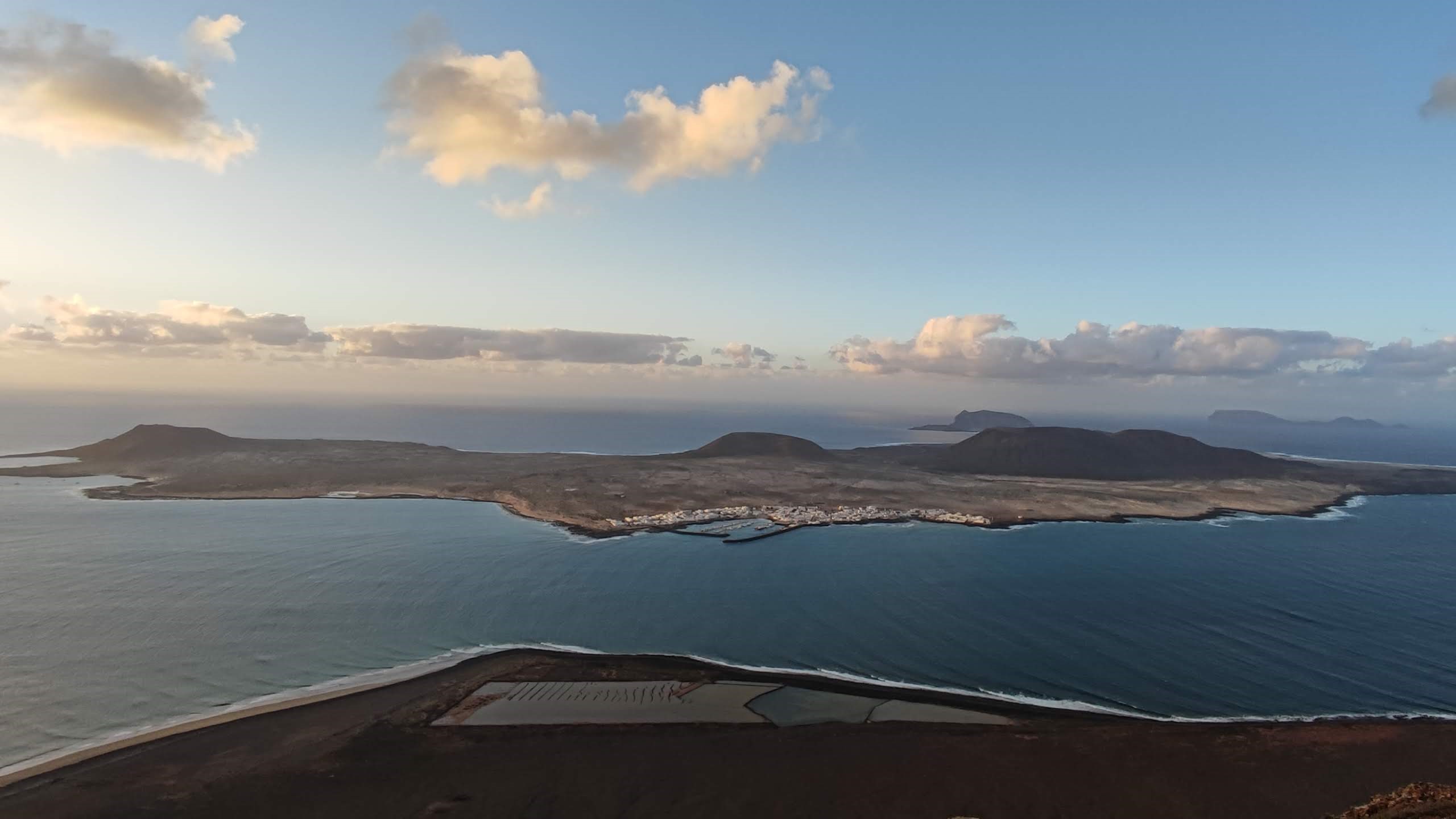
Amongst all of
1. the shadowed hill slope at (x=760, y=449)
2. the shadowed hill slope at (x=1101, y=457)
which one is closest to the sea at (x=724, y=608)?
the shadowed hill slope at (x=1101, y=457)

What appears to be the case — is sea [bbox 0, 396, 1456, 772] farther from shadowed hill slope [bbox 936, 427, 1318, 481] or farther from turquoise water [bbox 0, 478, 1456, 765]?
shadowed hill slope [bbox 936, 427, 1318, 481]

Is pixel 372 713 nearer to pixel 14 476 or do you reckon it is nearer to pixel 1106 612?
pixel 1106 612

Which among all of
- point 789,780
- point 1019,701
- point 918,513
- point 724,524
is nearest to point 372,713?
point 789,780

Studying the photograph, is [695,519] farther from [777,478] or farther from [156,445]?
[156,445]

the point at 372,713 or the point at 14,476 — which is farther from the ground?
the point at 14,476

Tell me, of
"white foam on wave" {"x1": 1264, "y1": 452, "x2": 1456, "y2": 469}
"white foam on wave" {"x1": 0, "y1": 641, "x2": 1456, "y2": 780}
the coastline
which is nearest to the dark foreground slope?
"white foam on wave" {"x1": 0, "y1": 641, "x2": 1456, "y2": 780}

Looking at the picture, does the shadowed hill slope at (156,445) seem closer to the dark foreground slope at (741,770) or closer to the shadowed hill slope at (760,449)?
the shadowed hill slope at (760,449)
